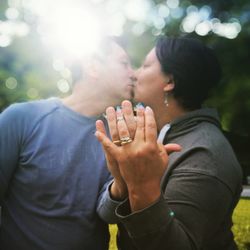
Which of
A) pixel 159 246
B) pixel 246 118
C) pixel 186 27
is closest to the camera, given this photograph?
pixel 159 246

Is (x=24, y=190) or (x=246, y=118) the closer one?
(x=24, y=190)

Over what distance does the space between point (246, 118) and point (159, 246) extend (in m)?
5.22

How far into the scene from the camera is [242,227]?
5.70 m

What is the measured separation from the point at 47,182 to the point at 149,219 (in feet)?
2.81

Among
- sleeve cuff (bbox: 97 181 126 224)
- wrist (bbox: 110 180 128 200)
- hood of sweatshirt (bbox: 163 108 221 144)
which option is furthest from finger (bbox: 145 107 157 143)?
hood of sweatshirt (bbox: 163 108 221 144)

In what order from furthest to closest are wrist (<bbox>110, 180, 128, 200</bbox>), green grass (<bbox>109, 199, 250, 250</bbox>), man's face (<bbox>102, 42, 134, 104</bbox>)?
green grass (<bbox>109, 199, 250, 250</bbox>), man's face (<bbox>102, 42, 134, 104</bbox>), wrist (<bbox>110, 180, 128, 200</bbox>)

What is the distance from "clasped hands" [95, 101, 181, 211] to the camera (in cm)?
146

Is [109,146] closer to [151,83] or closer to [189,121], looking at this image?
[189,121]

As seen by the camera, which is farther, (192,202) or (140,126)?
(192,202)

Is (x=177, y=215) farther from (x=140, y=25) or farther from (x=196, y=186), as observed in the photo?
(x=140, y=25)

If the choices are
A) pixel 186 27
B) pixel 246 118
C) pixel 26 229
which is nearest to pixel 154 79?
pixel 26 229

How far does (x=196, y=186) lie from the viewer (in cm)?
197

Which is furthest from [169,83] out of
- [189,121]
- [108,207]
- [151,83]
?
[108,207]

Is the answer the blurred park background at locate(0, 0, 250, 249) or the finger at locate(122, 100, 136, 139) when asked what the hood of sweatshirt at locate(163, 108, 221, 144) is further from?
the blurred park background at locate(0, 0, 250, 249)
